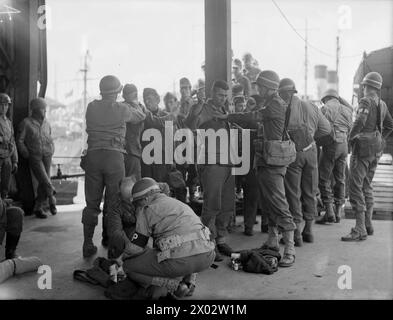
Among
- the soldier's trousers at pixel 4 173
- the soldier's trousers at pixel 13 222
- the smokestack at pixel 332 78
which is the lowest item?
the soldier's trousers at pixel 13 222

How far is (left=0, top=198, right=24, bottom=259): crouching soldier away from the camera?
4344 millimetres

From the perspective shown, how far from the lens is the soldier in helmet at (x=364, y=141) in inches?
213

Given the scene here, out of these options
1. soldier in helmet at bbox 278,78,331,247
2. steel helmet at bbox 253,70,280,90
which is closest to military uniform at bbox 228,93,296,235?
steel helmet at bbox 253,70,280,90

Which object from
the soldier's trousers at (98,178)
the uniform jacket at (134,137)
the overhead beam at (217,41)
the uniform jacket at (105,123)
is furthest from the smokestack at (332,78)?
the soldier's trousers at (98,178)

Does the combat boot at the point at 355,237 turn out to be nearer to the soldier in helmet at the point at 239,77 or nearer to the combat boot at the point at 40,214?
the soldier in helmet at the point at 239,77

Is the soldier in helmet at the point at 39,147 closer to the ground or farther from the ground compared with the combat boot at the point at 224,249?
farther from the ground

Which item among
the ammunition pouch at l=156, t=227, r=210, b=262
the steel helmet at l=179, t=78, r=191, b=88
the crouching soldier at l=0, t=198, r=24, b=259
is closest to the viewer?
the ammunition pouch at l=156, t=227, r=210, b=262

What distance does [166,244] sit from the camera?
346 centimetres

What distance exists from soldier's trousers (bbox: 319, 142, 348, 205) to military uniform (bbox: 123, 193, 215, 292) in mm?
3540

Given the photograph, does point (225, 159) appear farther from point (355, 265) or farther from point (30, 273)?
point (30, 273)

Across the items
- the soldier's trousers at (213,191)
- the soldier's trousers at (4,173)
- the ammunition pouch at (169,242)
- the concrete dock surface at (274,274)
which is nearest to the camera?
the ammunition pouch at (169,242)

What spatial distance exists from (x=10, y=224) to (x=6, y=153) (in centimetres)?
206

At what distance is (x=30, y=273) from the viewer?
4387mm

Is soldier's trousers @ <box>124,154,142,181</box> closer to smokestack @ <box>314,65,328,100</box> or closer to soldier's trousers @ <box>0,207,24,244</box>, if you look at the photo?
soldier's trousers @ <box>0,207,24,244</box>
